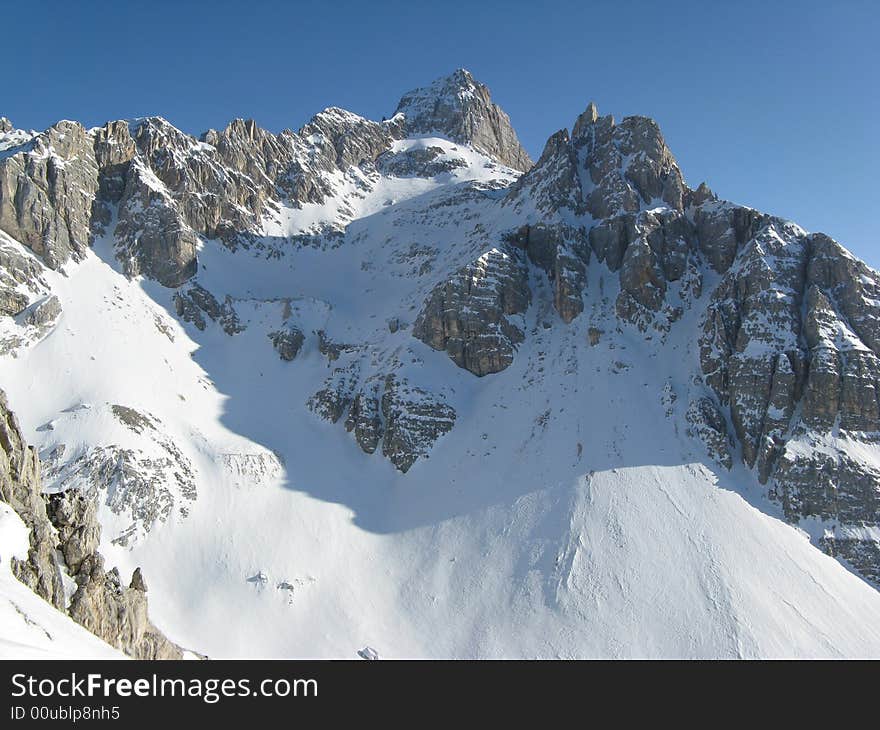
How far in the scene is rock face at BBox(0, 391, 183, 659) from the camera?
107 feet

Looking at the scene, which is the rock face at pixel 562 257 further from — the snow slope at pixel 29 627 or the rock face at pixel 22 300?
the snow slope at pixel 29 627

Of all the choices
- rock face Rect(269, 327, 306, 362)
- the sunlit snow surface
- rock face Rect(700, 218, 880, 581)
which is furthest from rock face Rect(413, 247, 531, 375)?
rock face Rect(700, 218, 880, 581)

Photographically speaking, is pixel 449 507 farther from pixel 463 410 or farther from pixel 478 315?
pixel 478 315

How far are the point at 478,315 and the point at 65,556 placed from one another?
74.5 m

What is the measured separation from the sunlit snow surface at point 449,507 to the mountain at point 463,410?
325mm

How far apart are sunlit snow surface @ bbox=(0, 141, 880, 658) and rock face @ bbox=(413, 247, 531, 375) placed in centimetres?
222

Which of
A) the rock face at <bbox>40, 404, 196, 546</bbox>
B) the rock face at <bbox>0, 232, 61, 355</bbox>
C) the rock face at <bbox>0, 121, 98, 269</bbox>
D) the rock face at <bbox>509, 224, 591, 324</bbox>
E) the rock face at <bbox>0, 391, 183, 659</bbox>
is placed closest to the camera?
the rock face at <bbox>0, 391, 183, 659</bbox>

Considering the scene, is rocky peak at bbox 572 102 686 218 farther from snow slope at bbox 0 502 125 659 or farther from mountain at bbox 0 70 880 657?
snow slope at bbox 0 502 125 659

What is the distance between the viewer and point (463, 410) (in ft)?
320

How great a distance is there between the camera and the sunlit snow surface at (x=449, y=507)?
6988cm

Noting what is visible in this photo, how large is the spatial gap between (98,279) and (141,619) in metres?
74.4

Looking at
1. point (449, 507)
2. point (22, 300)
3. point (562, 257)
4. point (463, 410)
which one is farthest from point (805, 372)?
point (22, 300)
